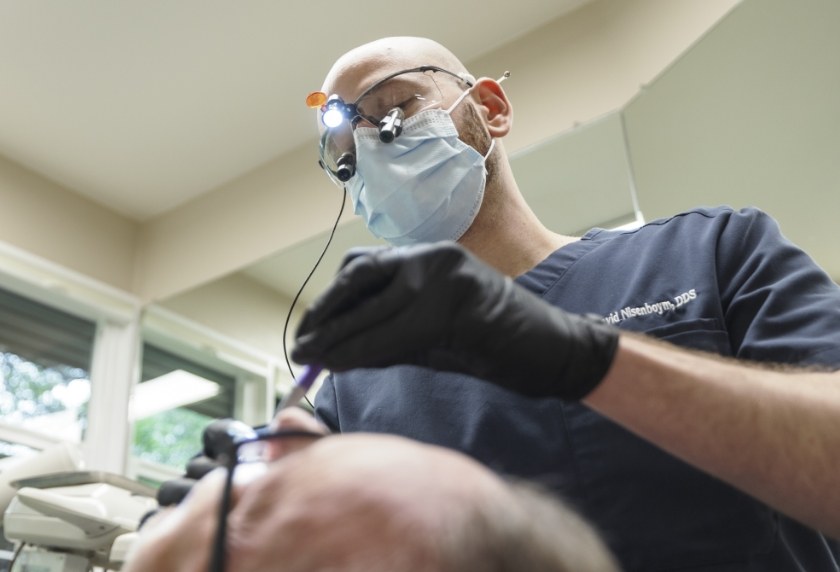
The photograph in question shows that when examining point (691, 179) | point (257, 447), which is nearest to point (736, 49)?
point (691, 179)

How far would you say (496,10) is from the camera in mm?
3156

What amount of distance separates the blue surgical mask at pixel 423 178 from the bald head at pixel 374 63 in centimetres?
11

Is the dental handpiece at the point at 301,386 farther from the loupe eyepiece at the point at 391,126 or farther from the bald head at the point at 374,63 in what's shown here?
the bald head at the point at 374,63

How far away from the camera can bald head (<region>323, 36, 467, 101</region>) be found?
1.65 metres

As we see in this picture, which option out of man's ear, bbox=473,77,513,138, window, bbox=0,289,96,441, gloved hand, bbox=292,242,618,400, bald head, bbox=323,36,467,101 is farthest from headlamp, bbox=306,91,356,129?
window, bbox=0,289,96,441

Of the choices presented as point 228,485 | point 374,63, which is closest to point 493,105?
point 374,63

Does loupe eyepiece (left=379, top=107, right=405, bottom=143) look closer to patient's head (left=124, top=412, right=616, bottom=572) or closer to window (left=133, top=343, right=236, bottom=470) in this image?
patient's head (left=124, top=412, right=616, bottom=572)

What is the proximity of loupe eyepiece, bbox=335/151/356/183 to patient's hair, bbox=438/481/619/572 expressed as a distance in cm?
107

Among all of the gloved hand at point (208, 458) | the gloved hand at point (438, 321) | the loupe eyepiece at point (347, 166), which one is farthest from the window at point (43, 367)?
the gloved hand at point (438, 321)

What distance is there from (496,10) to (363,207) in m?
1.77

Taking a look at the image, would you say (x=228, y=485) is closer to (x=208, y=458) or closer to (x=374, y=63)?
(x=208, y=458)

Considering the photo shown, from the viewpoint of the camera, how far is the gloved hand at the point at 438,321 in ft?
2.52

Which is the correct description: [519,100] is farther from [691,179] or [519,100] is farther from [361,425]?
[361,425]

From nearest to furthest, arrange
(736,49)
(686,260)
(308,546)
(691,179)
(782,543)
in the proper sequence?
(308,546) → (782,543) → (686,260) → (736,49) → (691,179)
